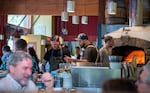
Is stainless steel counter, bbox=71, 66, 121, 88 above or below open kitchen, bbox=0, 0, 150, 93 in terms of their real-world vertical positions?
below

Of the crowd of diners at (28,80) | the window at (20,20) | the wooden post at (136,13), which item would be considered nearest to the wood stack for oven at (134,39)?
the wooden post at (136,13)

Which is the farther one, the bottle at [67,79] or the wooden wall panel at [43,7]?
the wooden wall panel at [43,7]

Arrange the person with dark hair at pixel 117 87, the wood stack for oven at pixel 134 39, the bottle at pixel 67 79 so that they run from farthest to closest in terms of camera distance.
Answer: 1. the wood stack for oven at pixel 134 39
2. the bottle at pixel 67 79
3. the person with dark hair at pixel 117 87

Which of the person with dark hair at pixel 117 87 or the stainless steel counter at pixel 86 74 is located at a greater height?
the person with dark hair at pixel 117 87

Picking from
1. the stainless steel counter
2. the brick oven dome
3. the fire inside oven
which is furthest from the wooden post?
the stainless steel counter

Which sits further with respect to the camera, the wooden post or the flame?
the wooden post

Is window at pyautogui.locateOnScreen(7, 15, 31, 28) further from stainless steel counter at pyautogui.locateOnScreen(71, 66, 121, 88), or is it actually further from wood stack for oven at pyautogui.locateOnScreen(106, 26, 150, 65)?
stainless steel counter at pyautogui.locateOnScreen(71, 66, 121, 88)

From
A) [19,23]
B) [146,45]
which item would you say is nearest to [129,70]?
[146,45]

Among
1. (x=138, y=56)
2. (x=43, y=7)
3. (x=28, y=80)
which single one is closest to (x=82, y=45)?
(x=138, y=56)

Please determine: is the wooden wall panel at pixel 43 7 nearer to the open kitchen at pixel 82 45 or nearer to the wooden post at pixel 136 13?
the open kitchen at pixel 82 45

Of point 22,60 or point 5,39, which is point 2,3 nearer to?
point 5,39

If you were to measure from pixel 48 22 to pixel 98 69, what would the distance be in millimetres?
10700

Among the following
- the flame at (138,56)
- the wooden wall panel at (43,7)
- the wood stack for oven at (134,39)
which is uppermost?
the wooden wall panel at (43,7)

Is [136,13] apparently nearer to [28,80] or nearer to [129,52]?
[129,52]
